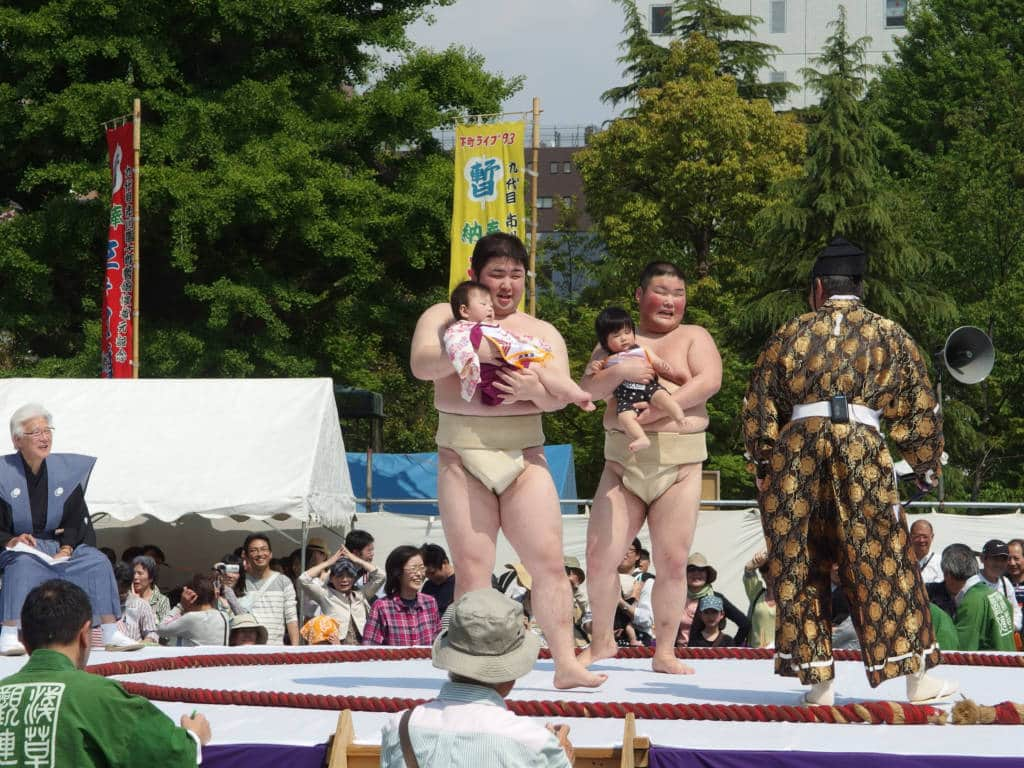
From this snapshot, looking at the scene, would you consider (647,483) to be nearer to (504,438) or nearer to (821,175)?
(504,438)

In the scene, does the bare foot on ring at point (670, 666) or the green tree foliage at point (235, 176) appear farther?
the green tree foliage at point (235, 176)

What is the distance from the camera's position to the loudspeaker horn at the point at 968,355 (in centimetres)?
1170

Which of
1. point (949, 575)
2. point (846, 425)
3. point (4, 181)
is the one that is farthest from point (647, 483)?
point (4, 181)

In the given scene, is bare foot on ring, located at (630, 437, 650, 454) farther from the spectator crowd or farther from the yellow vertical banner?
the yellow vertical banner

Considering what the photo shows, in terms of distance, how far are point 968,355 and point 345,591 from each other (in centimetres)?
578

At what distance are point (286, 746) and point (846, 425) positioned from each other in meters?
1.91

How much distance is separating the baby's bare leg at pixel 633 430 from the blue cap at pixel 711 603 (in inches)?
118

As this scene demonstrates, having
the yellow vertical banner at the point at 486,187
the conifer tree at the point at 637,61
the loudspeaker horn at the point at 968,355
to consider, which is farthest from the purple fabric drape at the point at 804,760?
the conifer tree at the point at 637,61

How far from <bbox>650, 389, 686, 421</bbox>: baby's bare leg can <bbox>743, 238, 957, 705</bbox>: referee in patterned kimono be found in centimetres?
53

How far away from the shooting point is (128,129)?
1588 cm

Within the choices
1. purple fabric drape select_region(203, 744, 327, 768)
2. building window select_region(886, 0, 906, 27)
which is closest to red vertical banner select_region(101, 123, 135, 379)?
purple fabric drape select_region(203, 744, 327, 768)

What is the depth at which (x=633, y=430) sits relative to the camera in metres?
5.15

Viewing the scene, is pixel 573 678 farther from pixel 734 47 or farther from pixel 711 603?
pixel 734 47

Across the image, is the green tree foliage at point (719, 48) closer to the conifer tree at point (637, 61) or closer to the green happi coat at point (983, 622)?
the conifer tree at point (637, 61)
